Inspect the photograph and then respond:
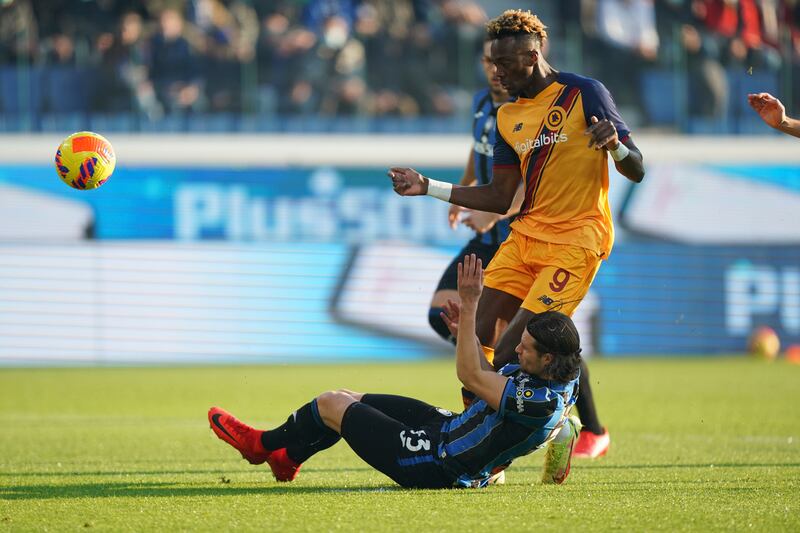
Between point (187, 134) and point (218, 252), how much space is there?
2.24 metres

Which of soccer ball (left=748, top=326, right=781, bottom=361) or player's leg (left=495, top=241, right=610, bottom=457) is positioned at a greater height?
player's leg (left=495, top=241, right=610, bottom=457)

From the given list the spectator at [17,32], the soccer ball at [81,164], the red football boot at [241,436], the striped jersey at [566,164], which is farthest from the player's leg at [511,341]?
the spectator at [17,32]

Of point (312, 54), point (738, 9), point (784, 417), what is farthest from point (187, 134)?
point (784, 417)

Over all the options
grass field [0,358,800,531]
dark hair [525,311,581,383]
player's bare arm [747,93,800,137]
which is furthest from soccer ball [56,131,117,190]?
player's bare arm [747,93,800,137]

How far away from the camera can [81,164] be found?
26.6 feet

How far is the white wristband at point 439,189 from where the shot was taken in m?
6.97

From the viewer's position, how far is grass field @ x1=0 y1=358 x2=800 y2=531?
5570mm

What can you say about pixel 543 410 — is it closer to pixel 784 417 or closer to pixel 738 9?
pixel 784 417

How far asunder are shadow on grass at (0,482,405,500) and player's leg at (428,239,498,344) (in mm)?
2074

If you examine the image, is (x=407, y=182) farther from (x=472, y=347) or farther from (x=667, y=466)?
(x=667, y=466)

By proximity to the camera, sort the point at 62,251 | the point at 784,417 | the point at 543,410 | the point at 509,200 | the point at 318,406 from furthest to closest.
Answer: the point at 62,251
the point at 784,417
the point at 509,200
the point at 318,406
the point at 543,410

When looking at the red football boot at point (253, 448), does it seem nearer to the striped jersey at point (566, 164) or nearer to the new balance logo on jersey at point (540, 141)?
the striped jersey at point (566, 164)

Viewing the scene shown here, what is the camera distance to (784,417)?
11500 millimetres

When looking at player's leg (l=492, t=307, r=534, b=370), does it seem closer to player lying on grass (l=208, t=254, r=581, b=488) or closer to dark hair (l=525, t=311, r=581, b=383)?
player lying on grass (l=208, t=254, r=581, b=488)
